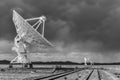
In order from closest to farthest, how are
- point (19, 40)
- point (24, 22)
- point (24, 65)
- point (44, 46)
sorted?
1. point (24, 22)
2. point (44, 46)
3. point (19, 40)
4. point (24, 65)

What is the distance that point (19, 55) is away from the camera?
9481cm

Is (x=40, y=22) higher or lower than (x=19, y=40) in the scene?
higher

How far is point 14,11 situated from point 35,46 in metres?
13.6

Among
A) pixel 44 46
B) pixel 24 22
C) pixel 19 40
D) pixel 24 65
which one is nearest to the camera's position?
pixel 24 22

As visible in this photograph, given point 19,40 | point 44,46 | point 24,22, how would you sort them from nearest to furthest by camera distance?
point 24,22 → point 44,46 → point 19,40

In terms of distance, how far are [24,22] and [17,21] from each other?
3.70 metres

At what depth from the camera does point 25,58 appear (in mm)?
95250

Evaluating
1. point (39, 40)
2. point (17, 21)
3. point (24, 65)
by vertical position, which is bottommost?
point (24, 65)

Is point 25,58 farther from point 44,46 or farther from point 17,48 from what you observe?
point 44,46

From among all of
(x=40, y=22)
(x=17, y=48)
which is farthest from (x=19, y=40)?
(x=40, y=22)

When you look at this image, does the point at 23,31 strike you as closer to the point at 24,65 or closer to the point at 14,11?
the point at 14,11

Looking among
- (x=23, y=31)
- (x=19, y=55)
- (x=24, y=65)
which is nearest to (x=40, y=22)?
(x=23, y=31)

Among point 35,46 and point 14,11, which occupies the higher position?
point 14,11

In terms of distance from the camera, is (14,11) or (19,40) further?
(19,40)
